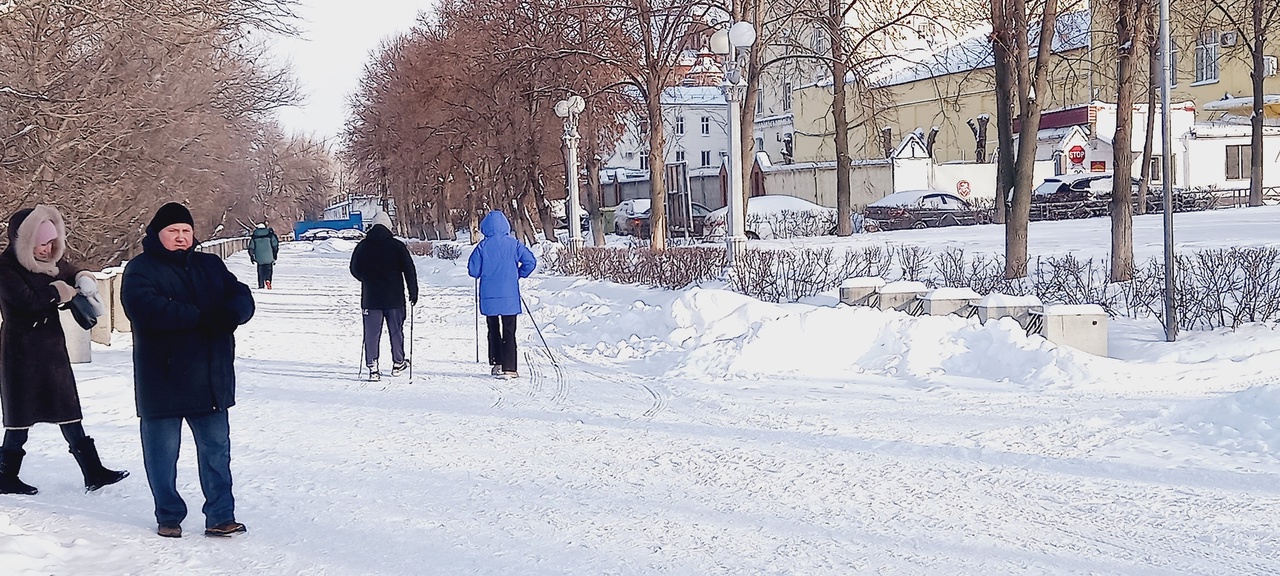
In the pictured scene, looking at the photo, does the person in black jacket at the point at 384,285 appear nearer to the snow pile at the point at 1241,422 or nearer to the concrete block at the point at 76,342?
the concrete block at the point at 76,342

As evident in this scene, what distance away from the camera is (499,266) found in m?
12.5

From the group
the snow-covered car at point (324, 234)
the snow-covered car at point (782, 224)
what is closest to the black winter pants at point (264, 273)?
the snow-covered car at point (782, 224)

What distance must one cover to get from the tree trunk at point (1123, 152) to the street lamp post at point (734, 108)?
194 inches

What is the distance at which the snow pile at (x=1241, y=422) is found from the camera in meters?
7.78

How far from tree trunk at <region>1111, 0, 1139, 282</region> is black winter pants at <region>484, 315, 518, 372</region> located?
8.23 meters

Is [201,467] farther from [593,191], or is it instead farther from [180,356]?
[593,191]

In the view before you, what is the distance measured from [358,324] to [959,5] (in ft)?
38.4

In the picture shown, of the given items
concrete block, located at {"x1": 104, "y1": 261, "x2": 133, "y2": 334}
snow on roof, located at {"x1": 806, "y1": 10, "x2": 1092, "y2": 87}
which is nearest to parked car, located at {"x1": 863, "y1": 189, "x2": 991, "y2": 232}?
snow on roof, located at {"x1": 806, "y1": 10, "x2": 1092, "y2": 87}

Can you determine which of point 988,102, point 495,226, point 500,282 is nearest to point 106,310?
point 495,226

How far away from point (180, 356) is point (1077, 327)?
862 centimetres

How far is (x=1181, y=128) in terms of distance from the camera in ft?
169

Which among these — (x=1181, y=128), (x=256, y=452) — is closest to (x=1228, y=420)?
(x=256, y=452)

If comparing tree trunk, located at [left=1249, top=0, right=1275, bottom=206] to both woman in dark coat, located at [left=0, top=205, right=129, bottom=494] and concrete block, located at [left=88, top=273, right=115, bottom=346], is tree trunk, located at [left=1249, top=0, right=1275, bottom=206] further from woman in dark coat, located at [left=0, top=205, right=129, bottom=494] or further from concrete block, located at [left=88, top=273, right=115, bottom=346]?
woman in dark coat, located at [left=0, top=205, right=129, bottom=494]

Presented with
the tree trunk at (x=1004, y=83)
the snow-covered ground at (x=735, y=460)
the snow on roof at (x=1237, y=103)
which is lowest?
the snow-covered ground at (x=735, y=460)
